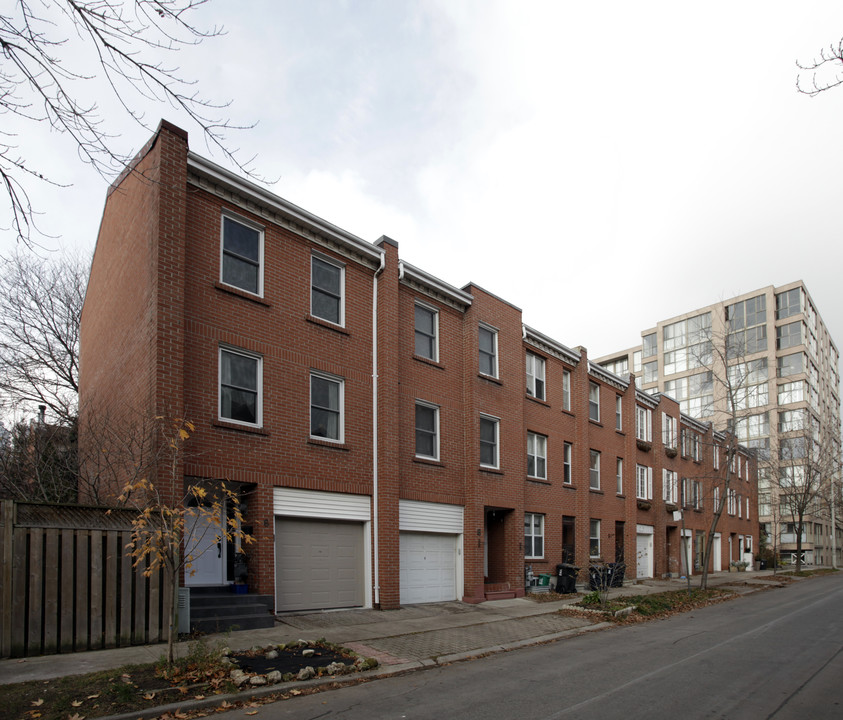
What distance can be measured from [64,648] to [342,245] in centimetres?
1071

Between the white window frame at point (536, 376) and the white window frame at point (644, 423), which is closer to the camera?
the white window frame at point (536, 376)

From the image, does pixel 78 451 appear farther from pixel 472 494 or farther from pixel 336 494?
pixel 472 494

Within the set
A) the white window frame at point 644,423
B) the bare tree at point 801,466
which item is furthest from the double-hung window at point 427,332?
the bare tree at point 801,466

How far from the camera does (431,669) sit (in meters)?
11.0

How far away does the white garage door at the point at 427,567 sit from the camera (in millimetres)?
18484

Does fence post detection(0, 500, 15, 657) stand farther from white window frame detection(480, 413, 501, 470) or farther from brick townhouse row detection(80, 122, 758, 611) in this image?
white window frame detection(480, 413, 501, 470)

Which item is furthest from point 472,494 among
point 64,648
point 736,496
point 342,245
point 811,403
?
point 811,403

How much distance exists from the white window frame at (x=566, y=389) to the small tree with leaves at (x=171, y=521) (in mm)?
15229

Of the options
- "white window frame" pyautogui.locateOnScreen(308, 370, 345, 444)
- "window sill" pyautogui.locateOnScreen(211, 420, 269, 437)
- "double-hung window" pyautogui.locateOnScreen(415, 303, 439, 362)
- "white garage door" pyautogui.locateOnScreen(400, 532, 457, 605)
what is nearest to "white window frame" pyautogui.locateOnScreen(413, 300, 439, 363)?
"double-hung window" pyautogui.locateOnScreen(415, 303, 439, 362)

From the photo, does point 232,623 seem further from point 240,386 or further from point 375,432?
point 375,432

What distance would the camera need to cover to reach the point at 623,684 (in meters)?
9.42

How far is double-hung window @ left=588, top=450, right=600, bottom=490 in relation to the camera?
28.1m

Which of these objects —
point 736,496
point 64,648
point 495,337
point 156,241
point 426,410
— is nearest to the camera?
point 64,648

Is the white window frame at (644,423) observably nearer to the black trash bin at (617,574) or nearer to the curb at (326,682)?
the black trash bin at (617,574)
